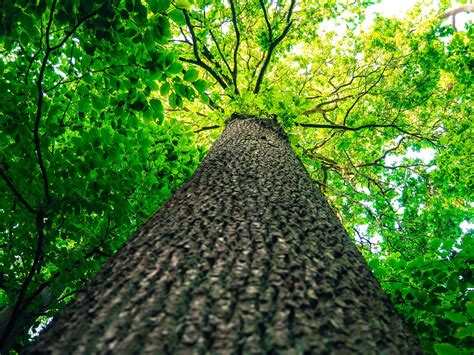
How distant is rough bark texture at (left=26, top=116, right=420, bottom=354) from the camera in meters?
0.96

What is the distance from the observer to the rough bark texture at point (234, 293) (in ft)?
3.14

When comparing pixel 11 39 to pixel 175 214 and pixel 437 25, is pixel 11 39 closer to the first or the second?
pixel 175 214

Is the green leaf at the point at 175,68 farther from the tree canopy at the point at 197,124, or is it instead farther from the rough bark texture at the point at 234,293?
the rough bark texture at the point at 234,293

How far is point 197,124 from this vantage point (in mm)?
7793

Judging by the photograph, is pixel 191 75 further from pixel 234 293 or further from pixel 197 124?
pixel 197 124

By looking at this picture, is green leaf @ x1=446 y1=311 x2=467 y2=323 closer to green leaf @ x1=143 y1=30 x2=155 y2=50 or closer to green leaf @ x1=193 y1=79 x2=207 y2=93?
green leaf @ x1=193 y1=79 x2=207 y2=93

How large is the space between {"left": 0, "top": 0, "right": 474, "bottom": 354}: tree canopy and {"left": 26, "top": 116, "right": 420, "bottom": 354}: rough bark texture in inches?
36.4

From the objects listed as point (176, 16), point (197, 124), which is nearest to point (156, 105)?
point (176, 16)

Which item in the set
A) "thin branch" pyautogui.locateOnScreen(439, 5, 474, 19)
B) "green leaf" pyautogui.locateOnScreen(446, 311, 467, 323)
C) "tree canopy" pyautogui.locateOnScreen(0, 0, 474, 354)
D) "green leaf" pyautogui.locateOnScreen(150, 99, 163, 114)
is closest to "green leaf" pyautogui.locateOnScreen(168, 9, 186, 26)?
"tree canopy" pyautogui.locateOnScreen(0, 0, 474, 354)

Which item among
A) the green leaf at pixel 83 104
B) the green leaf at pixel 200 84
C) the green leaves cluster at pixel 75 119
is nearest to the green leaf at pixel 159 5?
the green leaves cluster at pixel 75 119

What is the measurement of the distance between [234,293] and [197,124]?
6.95 metres

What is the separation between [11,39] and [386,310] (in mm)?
3047

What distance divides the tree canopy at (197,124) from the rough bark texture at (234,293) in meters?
0.93

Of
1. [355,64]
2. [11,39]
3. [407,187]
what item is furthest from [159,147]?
[407,187]
